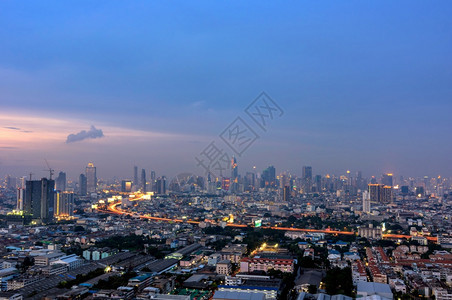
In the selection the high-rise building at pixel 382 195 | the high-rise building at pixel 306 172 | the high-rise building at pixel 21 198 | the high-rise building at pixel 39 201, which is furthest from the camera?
the high-rise building at pixel 306 172

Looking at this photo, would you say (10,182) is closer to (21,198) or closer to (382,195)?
(21,198)

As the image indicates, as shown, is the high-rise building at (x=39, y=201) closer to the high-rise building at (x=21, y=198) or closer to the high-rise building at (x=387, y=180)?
the high-rise building at (x=21, y=198)

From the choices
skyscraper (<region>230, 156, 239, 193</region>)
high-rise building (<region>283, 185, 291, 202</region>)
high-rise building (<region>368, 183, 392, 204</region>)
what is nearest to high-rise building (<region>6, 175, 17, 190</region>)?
skyscraper (<region>230, 156, 239, 193</region>)

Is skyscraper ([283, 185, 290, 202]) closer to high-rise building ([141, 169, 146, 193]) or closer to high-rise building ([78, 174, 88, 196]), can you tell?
high-rise building ([141, 169, 146, 193])

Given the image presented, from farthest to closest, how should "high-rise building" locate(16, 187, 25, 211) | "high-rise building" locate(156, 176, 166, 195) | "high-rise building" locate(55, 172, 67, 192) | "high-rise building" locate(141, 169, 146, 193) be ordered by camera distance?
"high-rise building" locate(141, 169, 146, 193)
"high-rise building" locate(156, 176, 166, 195)
"high-rise building" locate(55, 172, 67, 192)
"high-rise building" locate(16, 187, 25, 211)

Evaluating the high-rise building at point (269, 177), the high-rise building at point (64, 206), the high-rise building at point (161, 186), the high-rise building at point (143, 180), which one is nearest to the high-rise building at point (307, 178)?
the high-rise building at point (269, 177)

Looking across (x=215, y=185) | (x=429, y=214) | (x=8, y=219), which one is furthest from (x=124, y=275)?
(x=215, y=185)
